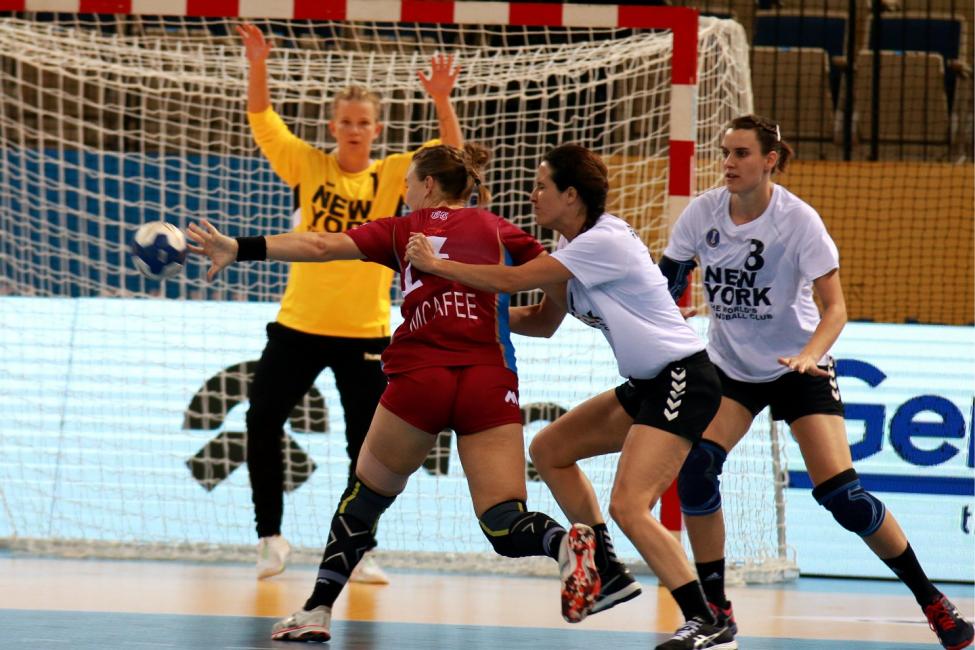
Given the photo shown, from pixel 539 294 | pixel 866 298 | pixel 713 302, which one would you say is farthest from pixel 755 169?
pixel 866 298

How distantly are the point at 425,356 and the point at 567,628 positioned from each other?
1315mm

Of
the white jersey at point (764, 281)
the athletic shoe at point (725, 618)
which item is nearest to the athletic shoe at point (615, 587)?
the athletic shoe at point (725, 618)

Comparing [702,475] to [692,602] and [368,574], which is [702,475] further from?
[368,574]

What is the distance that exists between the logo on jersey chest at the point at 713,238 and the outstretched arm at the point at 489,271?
0.84 meters

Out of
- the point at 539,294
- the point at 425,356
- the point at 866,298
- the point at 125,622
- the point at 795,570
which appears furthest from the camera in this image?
the point at 866,298

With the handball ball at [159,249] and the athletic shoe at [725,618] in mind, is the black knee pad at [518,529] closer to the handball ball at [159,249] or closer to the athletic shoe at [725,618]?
the athletic shoe at [725,618]

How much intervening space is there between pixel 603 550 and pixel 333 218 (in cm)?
209

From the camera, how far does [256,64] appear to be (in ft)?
18.0

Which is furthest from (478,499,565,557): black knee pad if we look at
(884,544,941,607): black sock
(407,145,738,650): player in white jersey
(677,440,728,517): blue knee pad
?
(884,544,941,607): black sock

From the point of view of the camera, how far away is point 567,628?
473 centimetres

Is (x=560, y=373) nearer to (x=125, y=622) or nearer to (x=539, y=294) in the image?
(x=539, y=294)

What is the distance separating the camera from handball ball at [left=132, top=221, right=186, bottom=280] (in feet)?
13.1

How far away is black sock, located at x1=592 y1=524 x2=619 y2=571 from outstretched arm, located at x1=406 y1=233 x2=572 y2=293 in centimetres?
88

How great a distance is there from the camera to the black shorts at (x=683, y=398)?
4.00 meters
